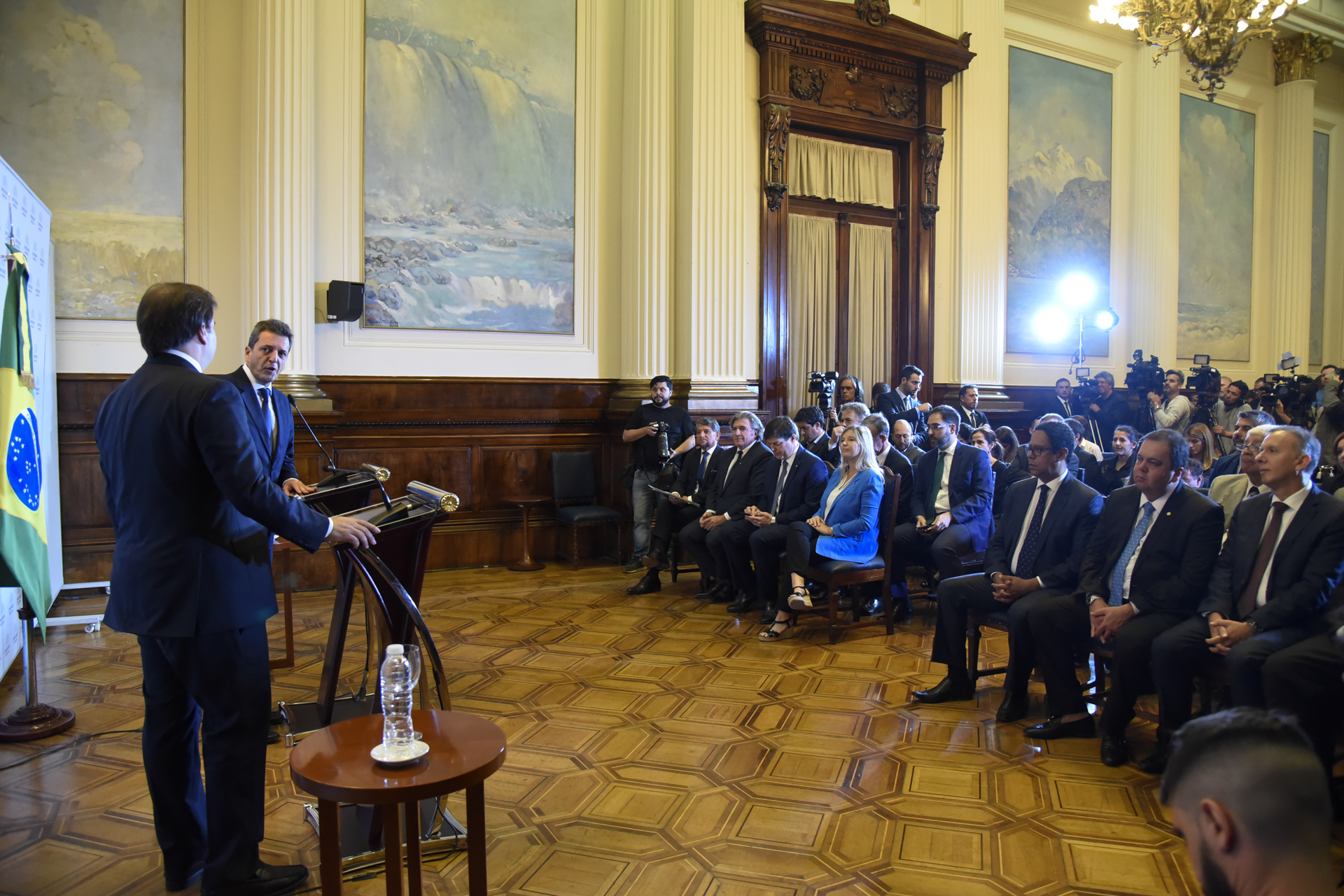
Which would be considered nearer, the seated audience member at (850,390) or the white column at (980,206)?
the seated audience member at (850,390)

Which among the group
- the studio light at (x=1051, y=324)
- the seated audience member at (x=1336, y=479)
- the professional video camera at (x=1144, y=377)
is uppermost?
the studio light at (x=1051, y=324)

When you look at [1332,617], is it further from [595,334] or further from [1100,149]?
[1100,149]

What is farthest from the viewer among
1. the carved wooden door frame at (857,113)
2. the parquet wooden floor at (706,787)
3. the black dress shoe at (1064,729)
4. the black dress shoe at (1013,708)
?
the carved wooden door frame at (857,113)

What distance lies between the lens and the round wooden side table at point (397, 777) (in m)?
1.77

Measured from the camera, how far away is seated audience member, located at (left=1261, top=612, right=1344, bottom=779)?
9.36ft

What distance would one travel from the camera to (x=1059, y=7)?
9.91 meters

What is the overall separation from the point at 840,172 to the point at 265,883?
7.73 m

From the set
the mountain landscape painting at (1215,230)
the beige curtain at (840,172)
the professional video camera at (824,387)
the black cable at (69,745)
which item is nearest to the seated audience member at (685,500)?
the professional video camera at (824,387)

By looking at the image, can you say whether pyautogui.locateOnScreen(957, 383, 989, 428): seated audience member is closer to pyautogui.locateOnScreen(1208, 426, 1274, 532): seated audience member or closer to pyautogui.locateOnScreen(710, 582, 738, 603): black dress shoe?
pyautogui.locateOnScreen(710, 582, 738, 603): black dress shoe

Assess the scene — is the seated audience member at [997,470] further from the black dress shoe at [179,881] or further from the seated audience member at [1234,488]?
the black dress shoe at [179,881]

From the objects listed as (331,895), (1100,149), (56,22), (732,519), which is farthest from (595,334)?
(1100,149)

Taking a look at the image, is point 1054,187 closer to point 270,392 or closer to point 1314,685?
point 1314,685

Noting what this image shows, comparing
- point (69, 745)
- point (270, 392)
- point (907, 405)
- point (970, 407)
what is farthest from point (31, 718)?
point (970, 407)

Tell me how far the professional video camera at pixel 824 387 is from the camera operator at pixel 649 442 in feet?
3.99
